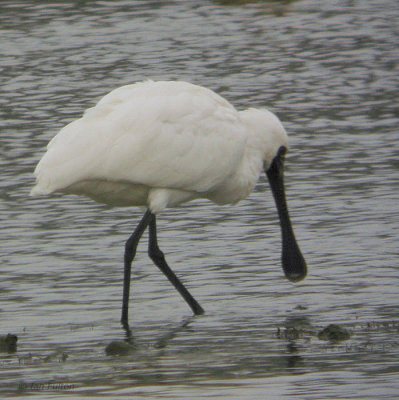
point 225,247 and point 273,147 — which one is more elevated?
point 273,147

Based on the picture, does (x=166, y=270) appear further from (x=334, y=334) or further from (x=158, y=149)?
(x=334, y=334)

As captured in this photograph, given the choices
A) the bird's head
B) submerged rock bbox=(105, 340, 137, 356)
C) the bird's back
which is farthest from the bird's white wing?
submerged rock bbox=(105, 340, 137, 356)

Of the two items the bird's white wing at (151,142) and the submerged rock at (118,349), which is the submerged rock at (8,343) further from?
the bird's white wing at (151,142)

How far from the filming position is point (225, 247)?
34.2 feet

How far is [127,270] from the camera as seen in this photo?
8.95 meters

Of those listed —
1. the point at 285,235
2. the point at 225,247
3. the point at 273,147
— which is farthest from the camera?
the point at 225,247

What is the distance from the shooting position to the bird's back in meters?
8.52

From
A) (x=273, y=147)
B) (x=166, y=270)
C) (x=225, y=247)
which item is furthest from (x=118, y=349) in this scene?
(x=225, y=247)

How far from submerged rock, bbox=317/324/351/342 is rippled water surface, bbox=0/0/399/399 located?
0.05 metres

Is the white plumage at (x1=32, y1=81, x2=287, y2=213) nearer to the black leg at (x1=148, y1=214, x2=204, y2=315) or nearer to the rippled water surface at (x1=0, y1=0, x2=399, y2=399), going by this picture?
the black leg at (x1=148, y1=214, x2=204, y2=315)

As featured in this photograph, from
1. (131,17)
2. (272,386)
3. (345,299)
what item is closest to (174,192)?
(345,299)

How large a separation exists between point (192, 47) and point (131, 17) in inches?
139

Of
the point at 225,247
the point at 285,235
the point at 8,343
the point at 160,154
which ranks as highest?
the point at 160,154

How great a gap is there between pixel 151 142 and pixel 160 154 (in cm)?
11
